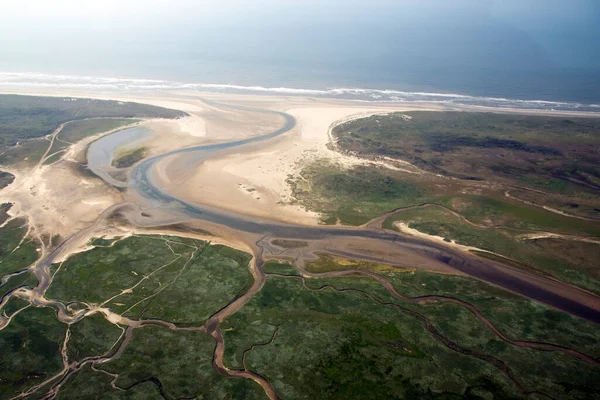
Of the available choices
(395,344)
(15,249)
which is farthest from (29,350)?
(395,344)

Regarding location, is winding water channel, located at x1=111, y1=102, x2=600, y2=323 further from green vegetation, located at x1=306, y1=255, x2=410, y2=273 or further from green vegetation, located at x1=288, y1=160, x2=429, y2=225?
green vegetation, located at x1=306, y1=255, x2=410, y2=273

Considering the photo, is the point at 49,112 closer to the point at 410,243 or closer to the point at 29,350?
the point at 29,350

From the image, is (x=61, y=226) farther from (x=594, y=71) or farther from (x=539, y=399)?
(x=594, y=71)

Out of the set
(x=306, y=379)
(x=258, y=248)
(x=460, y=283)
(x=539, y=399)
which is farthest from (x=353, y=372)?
(x=258, y=248)

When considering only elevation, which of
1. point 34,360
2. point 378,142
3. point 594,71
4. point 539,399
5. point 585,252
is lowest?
point 34,360

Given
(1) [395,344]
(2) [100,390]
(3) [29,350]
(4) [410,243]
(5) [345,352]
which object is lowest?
(2) [100,390]

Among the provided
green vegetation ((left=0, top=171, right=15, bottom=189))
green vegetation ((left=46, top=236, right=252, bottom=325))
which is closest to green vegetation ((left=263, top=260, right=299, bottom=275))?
green vegetation ((left=46, top=236, right=252, bottom=325))
